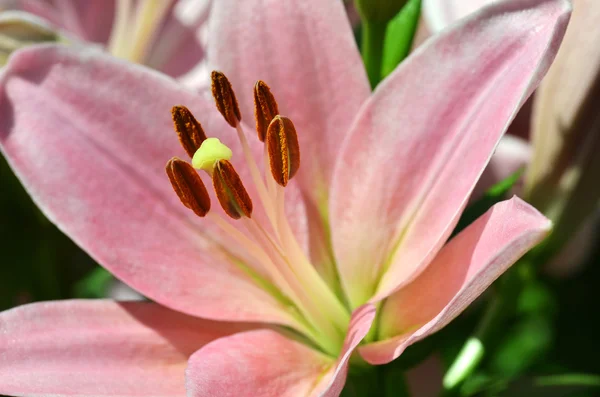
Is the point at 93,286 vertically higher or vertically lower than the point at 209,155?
lower

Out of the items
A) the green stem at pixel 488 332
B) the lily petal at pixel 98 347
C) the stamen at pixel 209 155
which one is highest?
the stamen at pixel 209 155

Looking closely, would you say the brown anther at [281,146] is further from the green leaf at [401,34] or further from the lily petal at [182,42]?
the lily petal at [182,42]

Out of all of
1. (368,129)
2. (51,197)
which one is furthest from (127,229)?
(368,129)

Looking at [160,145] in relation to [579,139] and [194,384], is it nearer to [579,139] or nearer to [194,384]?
[194,384]

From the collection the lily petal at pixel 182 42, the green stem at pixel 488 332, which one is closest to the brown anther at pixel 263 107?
the green stem at pixel 488 332

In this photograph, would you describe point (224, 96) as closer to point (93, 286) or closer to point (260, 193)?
point (260, 193)

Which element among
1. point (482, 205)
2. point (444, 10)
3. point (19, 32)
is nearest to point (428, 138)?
point (482, 205)

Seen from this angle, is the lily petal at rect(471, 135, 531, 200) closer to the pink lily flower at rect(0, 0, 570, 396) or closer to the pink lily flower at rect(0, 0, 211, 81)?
the pink lily flower at rect(0, 0, 570, 396)
